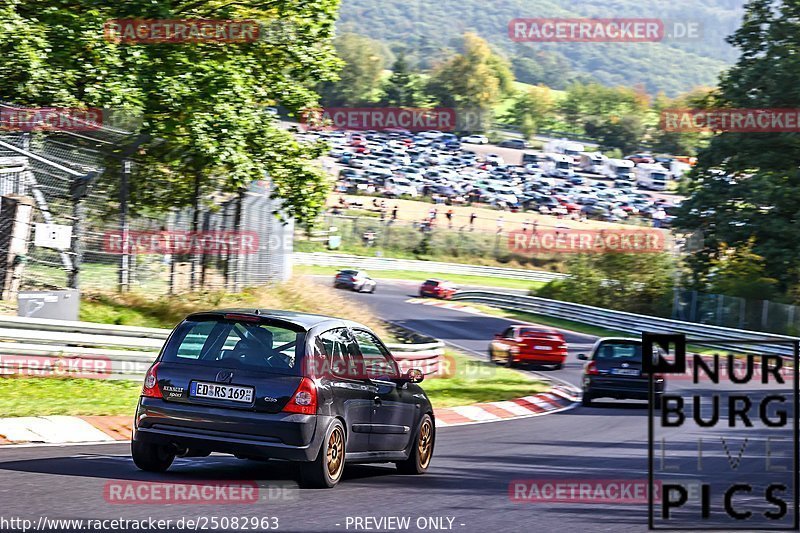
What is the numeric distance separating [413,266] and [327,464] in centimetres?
5757

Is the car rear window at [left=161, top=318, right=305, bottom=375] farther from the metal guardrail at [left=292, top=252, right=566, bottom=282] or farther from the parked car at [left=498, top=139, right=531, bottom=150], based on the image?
the parked car at [left=498, top=139, right=531, bottom=150]

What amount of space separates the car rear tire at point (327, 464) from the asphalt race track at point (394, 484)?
118 mm

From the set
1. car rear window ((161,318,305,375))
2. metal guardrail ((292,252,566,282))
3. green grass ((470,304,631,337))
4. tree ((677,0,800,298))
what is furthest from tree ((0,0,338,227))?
metal guardrail ((292,252,566,282))

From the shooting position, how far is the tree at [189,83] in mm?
21766

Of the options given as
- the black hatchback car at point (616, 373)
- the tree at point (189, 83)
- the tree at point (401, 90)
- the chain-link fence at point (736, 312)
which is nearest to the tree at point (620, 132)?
the tree at point (401, 90)

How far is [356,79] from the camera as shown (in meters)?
158

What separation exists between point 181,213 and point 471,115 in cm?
12345

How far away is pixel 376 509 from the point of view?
800cm

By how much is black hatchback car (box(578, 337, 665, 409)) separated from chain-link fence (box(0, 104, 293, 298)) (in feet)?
29.4

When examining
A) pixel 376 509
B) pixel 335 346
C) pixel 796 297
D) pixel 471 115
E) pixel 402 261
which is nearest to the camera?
pixel 376 509

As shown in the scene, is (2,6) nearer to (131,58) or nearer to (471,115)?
(131,58)

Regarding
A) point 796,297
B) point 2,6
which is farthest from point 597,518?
point 796,297

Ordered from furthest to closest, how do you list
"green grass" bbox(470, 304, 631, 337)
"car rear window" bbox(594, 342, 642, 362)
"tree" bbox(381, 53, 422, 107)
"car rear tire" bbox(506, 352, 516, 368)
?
"tree" bbox(381, 53, 422, 107) → "green grass" bbox(470, 304, 631, 337) → "car rear tire" bbox(506, 352, 516, 368) → "car rear window" bbox(594, 342, 642, 362)

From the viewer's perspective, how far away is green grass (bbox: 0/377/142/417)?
13109 mm
